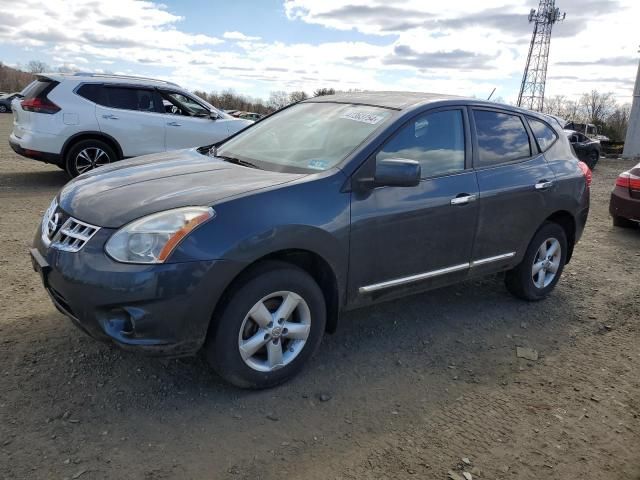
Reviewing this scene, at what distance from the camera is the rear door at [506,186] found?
14.0 ft

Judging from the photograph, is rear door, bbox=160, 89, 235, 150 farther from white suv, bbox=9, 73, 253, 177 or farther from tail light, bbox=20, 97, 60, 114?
tail light, bbox=20, 97, 60, 114

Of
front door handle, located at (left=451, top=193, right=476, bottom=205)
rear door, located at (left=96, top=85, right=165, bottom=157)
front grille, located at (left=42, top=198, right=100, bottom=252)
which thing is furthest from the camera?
rear door, located at (left=96, top=85, right=165, bottom=157)

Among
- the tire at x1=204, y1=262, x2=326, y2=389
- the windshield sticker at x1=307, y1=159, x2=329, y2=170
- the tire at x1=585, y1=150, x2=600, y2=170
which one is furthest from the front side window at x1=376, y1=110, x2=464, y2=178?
the tire at x1=585, y1=150, x2=600, y2=170

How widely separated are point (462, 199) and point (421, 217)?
0.45 m

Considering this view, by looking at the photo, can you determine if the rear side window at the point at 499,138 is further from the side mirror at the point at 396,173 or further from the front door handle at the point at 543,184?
the side mirror at the point at 396,173

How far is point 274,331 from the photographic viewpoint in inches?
125

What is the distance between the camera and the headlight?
278cm

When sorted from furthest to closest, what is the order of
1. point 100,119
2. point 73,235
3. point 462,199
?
point 100,119
point 462,199
point 73,235

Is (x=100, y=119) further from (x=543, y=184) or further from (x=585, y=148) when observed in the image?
(x=585, y=148)

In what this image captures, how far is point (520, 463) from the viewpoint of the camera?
9.27 feet

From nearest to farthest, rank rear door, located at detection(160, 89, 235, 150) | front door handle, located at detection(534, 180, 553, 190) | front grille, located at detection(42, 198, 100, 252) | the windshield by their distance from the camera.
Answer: front grille, located at detection(42, 198, 100, 252) < the windshield < front door handle, located at detection(534, 180, 553, 190) < rear door, located at detection(160, 89, 235, 150)

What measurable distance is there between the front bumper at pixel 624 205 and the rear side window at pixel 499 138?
421 cm

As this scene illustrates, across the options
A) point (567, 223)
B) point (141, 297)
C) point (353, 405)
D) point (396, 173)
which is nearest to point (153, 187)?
point (141, 297)

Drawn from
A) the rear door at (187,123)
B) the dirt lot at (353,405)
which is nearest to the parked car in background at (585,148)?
the rear door at (187,123)
